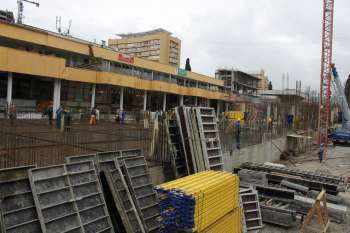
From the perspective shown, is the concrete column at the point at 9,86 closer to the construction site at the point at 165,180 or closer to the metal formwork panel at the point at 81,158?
the construction site at the point at 165,180

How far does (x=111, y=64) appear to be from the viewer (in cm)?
3831

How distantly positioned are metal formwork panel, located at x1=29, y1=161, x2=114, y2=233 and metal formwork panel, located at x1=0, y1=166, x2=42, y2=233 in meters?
0.14

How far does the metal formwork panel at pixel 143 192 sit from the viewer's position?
6.98m

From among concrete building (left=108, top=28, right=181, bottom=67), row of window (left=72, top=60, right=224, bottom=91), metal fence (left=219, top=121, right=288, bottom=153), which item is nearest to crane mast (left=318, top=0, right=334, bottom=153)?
metal fence (left=219, top=121, right=288, bottom=153)

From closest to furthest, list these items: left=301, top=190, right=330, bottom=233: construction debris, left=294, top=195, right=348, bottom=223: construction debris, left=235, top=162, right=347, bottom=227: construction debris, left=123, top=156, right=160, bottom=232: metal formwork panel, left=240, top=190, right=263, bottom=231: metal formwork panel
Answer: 1. left=123, top=156, right=160, bottom=232: metal formwork panel
2. left=301, top=190, right=330, bottom=233: construction debris
3. left=240, top=190, right=263, bottom=231: metal formwork panel
4. left=235, top=162, right=347, bottom=227: construction debris
5. left=294, top=195, right=348, bottom=223: construction debris

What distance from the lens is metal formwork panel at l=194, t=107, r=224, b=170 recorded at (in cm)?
1039

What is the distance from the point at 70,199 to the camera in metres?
5.71

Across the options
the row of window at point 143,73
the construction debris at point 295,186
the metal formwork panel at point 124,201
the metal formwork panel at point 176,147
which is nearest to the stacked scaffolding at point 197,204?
the metal formwork panel at point 124,201

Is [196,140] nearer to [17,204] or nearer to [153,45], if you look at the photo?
[17,204]

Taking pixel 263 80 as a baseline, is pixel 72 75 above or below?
below

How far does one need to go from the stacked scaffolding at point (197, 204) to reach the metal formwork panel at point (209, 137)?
2.74 metres

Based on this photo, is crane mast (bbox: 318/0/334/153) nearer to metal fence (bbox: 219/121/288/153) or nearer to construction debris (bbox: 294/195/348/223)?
metal fence (bbox: 219/121/288/153)

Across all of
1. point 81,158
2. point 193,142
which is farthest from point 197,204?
point 193,142

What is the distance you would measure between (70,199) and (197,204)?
240 centimetres
